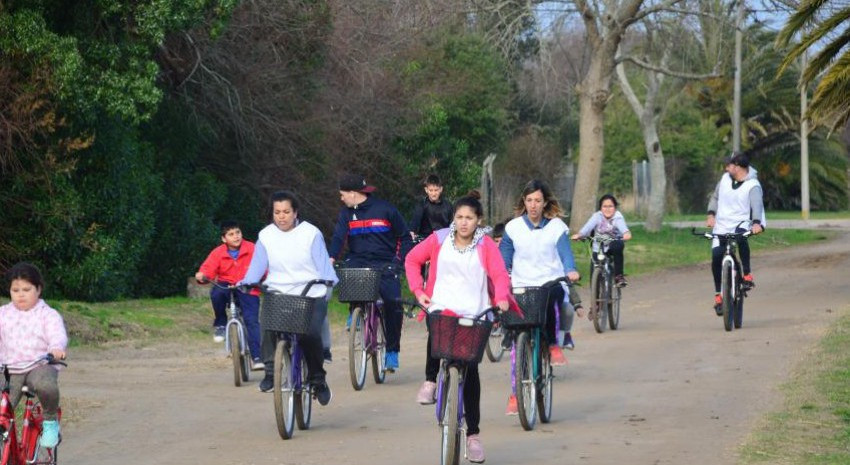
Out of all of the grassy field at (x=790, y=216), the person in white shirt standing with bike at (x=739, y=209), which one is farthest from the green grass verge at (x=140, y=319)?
the grassy field at (x=790, y=216)

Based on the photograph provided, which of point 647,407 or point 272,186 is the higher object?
point 272,186

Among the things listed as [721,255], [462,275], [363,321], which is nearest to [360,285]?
[363,321]

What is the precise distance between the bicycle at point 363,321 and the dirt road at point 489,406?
0.66ft

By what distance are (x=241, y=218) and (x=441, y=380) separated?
60.4 ft

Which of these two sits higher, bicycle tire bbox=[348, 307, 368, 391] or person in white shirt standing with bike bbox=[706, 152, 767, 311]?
person in white shirt standing with bike bbox=[706, 152, 767, 311]

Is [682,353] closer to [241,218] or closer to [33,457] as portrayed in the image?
[33,457]

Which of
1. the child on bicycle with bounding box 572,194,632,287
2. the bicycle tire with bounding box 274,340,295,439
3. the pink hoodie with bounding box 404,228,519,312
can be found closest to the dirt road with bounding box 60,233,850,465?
the bicycle tire with bounding box 274,340,295,439

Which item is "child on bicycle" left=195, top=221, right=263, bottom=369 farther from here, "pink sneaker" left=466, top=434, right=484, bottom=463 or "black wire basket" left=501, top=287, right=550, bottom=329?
"pink sneaker" left=466, top=434, right=484, bottom=463

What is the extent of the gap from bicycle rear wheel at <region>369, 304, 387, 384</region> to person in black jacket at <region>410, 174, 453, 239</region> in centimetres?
329

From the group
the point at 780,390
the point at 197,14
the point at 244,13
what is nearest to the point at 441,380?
the point at 780,390

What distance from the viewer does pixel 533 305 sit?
10.9m

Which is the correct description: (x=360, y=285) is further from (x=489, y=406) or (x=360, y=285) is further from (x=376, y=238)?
(x=489, y=406)

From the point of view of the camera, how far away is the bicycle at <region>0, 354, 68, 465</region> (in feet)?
27.4

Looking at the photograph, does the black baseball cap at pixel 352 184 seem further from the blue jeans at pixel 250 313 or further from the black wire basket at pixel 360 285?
the blue jeans at pixel 250 313
